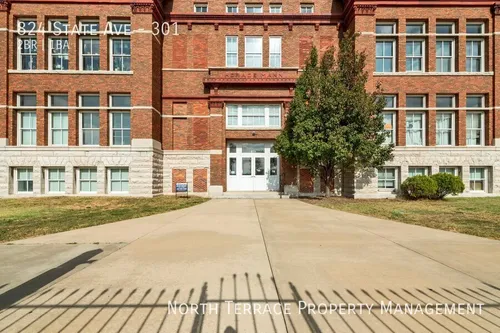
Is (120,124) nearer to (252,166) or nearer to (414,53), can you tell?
(252,166)

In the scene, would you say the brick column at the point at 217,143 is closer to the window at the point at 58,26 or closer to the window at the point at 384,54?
the window at the point at 58,26

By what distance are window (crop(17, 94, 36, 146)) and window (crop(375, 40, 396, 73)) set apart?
77.8 ft

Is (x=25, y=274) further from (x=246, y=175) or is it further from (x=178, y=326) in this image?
(x=246, y=175)

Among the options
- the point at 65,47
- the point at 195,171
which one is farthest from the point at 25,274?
the point at 65,47

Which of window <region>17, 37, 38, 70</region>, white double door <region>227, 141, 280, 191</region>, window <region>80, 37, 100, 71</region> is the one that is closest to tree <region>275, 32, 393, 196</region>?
white double door <region>227, 141, 280, 191</region>

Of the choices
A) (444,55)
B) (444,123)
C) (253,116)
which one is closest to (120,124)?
(253,116)

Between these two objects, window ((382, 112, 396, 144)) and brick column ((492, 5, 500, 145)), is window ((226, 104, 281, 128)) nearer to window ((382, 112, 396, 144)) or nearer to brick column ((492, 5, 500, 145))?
window ((382, 112, 396, 144))

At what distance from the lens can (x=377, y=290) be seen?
3613mm

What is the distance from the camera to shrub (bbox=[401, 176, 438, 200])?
1570 centimetres

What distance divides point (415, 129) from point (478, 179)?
5387 millimetres

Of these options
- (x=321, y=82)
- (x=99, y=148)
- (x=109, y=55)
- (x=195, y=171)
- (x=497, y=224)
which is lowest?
(x=497, y=224)

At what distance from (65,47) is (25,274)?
1962 centimetres

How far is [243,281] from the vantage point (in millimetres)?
3861

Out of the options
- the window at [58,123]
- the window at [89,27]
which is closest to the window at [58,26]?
the window at [89,27]
